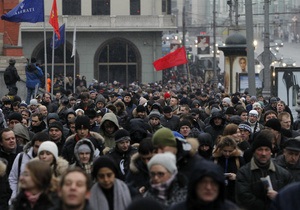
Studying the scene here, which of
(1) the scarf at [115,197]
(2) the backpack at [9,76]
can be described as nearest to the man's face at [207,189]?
(1) the scarf at [115,197]

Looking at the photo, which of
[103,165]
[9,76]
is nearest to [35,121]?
[103,165]

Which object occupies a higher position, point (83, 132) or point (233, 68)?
point (233, 68)

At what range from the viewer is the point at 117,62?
211ft

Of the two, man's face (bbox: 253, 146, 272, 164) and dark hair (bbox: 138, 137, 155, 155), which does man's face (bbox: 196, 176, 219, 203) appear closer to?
dark hair (bbox: 138, 137, 155, 155)

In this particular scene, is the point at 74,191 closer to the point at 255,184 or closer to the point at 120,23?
the point at 255,184

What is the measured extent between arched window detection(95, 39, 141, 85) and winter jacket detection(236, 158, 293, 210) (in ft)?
171

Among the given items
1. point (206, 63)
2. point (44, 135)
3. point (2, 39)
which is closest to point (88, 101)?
point (44, 135)

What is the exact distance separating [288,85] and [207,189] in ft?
65.4

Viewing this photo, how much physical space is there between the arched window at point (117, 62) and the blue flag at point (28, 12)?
3111 centimetres

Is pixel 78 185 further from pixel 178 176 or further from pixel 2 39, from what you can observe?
pixel 2 39

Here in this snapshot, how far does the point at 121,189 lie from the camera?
9.91 m

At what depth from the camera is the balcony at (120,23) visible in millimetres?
63688

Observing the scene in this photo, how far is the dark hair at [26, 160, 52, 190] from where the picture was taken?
954 centimetres

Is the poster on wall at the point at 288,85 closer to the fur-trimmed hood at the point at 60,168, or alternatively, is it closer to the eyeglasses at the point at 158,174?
the fur-trimmed hood at the point at 60,168
